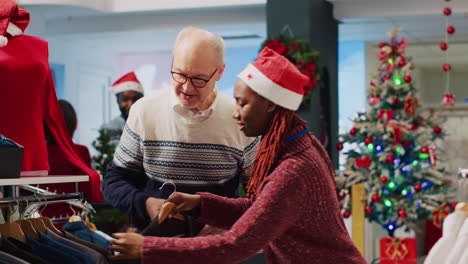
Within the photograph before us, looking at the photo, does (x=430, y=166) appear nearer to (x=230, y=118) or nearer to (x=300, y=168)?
(x=230, y=118)

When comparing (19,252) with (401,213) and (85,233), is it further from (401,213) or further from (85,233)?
(401,213)

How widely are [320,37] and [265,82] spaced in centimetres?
625

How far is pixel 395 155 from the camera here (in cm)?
707

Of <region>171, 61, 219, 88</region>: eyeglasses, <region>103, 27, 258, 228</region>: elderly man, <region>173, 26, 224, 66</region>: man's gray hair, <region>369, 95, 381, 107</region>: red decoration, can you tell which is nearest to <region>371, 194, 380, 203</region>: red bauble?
<region>369, 95, 381, 107</region>: red decoration

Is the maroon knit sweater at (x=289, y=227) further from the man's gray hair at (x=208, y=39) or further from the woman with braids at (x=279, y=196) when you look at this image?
the man's gray hair at (x=208, y=39)

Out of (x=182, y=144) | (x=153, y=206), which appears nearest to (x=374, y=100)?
(x=182, y=144)

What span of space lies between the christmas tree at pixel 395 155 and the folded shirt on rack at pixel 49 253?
16.7 ft

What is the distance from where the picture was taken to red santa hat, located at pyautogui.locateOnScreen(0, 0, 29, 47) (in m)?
2.37

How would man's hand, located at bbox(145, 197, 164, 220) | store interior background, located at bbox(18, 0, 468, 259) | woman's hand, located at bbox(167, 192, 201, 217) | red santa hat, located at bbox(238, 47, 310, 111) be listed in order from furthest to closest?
1. store interior background, located at bbox(18, 0, 468, 259)
2. man's hand, located at bbox(145, 197, 164, 220)
3. woman's hand, located at bbox(167, 192, 201, 217)
4. red santa hat, located at bbox(238, 47, 310, 111)

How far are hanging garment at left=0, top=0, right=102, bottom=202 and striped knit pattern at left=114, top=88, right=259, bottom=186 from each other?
0.70 ft

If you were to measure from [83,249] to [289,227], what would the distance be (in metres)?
0.65

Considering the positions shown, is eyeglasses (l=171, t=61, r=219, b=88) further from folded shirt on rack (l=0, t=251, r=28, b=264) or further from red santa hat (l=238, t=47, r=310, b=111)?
folded shirt on rack (l=0, t=251, r=28, b=264)

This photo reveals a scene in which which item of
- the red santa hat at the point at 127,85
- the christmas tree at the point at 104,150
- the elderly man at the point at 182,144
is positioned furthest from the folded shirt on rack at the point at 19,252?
the christmas tree at the point at 104,150

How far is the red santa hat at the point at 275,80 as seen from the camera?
85.4 inches
